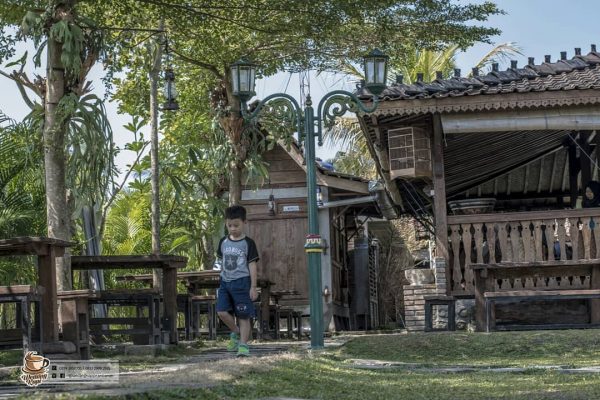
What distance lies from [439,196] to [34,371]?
897 centimetres

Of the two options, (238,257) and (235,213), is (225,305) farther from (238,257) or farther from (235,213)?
(235,213)

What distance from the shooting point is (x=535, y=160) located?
68.6 feet

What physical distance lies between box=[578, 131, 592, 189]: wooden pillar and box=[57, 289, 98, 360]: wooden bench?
9.98 meters

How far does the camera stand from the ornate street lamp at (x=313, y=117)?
12375mm

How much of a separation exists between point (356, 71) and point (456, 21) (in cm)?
1699

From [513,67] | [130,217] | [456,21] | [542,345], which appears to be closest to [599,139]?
[513,67]

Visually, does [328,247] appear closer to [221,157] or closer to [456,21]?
[221,157]

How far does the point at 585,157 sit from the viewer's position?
1877 cm

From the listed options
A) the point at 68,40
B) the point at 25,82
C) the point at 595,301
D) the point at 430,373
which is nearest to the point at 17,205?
the point at 25,82

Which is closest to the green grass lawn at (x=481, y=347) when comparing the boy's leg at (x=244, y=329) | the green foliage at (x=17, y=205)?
the boy's leg at (x=244, y=329)

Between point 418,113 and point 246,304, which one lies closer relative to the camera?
point 246,304

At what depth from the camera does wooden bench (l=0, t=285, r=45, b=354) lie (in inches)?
374

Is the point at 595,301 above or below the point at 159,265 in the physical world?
below

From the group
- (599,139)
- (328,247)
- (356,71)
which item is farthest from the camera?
(356,71)
